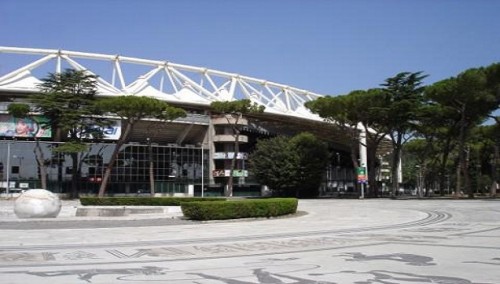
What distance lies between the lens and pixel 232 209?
89.6 ft

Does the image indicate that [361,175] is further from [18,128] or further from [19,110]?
[18,128]

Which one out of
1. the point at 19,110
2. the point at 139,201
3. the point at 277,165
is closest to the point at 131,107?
the point at 19,110

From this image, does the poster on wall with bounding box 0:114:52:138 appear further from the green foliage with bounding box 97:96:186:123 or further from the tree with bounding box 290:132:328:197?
the tree with bounding box 290:132:328:197

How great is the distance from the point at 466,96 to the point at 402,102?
10149mm

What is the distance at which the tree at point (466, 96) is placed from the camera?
53.9 meters

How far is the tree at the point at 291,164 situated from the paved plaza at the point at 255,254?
46.1 m

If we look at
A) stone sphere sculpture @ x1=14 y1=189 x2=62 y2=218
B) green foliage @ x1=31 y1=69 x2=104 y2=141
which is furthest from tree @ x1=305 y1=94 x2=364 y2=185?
stone sphere sculpture @ x1=14 y1=189 x2=62 y2=218

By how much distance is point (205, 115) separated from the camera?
97062 mm

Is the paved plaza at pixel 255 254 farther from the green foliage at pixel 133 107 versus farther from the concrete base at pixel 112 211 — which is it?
the green foliage at pixel 133 107

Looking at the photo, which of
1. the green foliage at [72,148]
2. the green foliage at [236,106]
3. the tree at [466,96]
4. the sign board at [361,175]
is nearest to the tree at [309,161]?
the green foliage at [236,106]

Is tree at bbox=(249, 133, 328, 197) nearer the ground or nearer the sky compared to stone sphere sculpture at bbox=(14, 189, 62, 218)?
nearer the sky

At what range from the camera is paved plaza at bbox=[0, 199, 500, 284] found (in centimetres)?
Result: 1031

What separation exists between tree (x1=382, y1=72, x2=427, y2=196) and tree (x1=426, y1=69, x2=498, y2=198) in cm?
479

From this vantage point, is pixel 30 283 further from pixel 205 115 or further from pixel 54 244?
pixel 205 115
